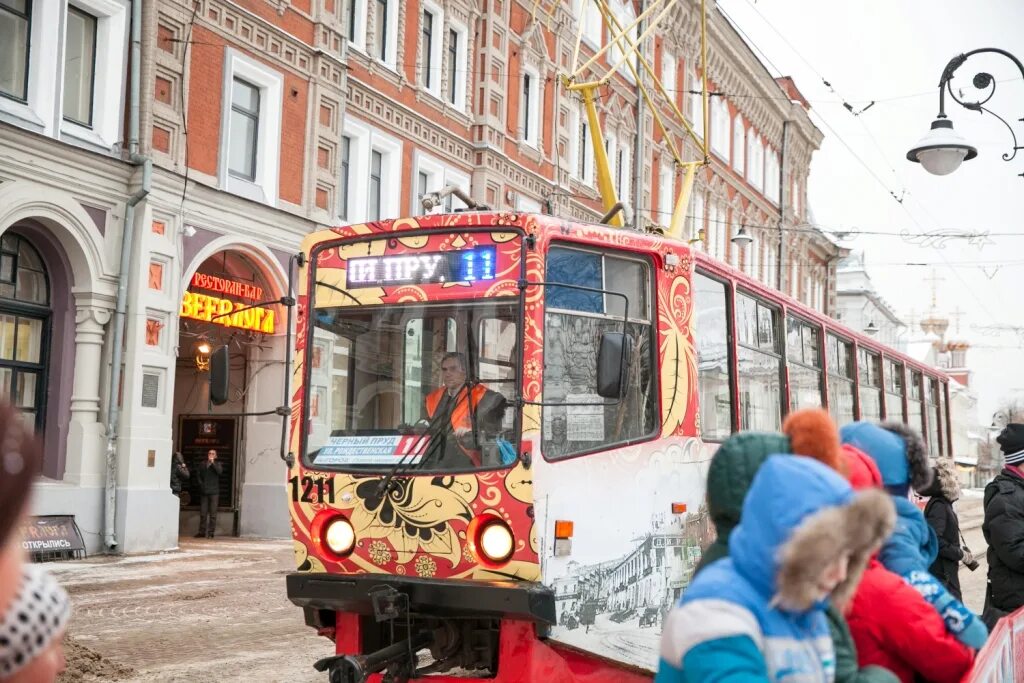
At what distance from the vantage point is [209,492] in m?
20.1

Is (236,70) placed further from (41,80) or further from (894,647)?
(894,647)

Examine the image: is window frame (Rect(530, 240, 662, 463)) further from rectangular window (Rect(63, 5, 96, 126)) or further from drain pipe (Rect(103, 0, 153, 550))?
rectangular window (Rect(63, 5, 96, 126))

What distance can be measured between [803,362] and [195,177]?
10810 millimetres

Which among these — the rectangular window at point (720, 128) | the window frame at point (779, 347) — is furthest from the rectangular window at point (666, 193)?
the window frame at point (779, 347)

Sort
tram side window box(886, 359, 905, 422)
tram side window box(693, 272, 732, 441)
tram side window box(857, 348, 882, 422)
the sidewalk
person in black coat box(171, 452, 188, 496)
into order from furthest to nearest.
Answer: person in black coat box(171, 452, 188, 496)
tram side window box(886, 359, 905, 422)
tram side window box(857, 348, 882, 422)
the sidewalk
tram side window box(693, 272, 732, 441)

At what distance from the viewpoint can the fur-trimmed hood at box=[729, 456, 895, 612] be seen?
7.80 feet

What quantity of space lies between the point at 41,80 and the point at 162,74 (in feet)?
6.93

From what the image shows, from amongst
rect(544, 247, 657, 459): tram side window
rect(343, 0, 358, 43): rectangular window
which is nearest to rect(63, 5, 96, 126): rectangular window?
rect(343, 0, 358, 43): rectangular window

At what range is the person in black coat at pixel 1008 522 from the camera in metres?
6.27

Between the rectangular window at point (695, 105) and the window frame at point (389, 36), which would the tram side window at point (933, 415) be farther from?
the rectangular window at point (695, 105)

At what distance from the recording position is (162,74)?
684 inches

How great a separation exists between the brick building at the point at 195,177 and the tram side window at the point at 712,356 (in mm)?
5654

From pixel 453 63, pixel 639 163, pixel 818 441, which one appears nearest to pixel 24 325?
pixel 453 63

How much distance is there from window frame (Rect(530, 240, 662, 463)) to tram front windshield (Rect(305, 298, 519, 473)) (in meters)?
0.27
